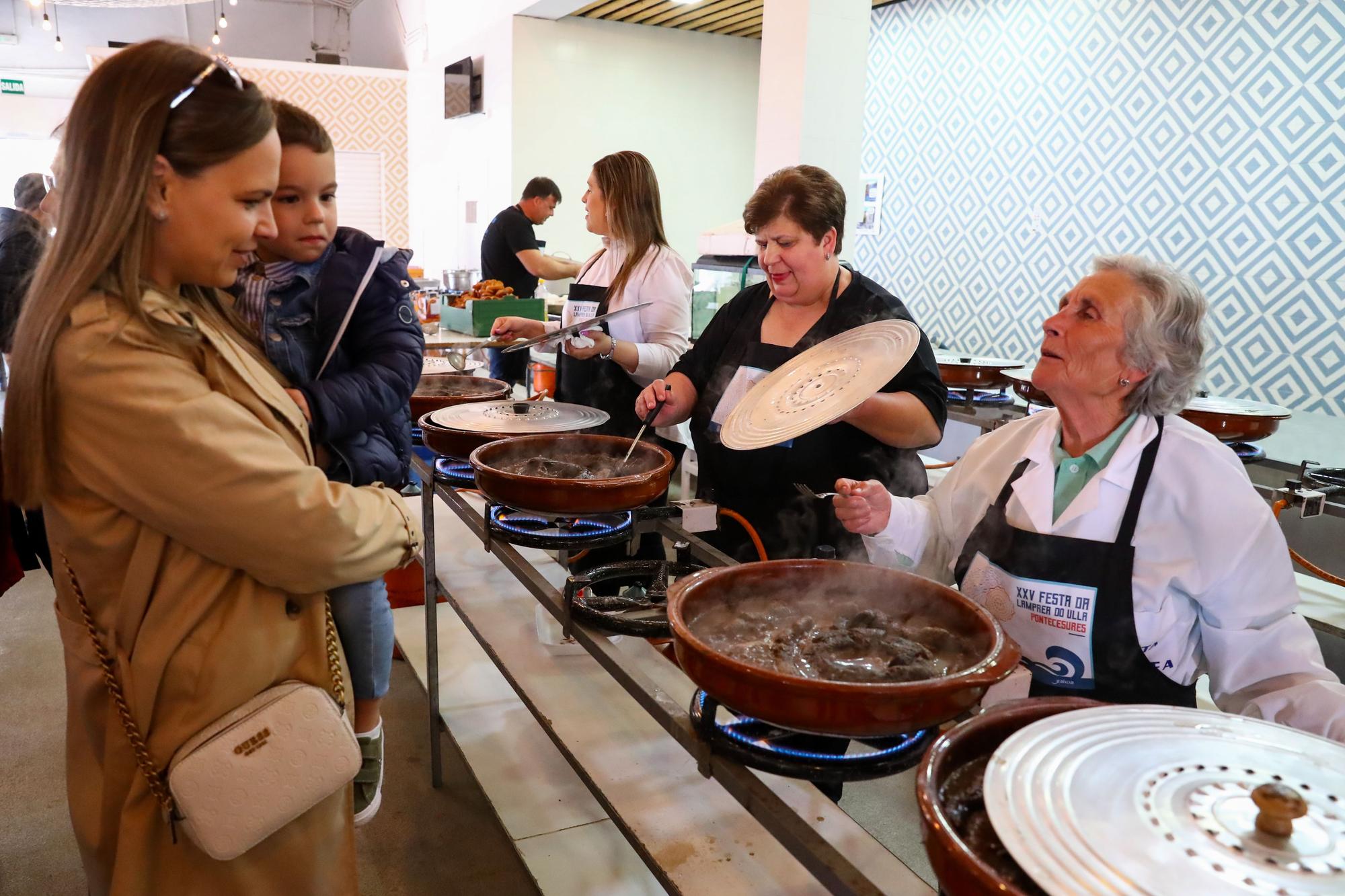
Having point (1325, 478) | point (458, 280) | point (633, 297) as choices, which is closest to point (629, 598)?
point (633, 297)

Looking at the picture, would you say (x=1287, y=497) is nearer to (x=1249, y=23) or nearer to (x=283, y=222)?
(x=283, y=222)

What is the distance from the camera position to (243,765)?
1290 millimetres

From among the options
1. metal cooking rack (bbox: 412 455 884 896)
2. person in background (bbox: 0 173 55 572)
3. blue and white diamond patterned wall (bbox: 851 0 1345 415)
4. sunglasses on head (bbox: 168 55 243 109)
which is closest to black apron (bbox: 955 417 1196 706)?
metal cooking rack (bbox: 412 455 884 896)

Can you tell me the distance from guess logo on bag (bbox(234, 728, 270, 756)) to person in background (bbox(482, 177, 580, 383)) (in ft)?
13.9

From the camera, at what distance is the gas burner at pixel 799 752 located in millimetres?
1072

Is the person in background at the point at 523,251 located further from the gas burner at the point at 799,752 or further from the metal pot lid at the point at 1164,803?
the metal pot lid at the point at 1164,803

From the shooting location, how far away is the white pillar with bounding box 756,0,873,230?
13.4 ft

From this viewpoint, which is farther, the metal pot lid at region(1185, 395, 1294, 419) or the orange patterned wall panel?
the orange patterned wall panel

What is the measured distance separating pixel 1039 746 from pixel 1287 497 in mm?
1781

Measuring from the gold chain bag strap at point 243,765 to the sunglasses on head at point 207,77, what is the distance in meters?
0.63

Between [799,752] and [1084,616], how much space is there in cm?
64

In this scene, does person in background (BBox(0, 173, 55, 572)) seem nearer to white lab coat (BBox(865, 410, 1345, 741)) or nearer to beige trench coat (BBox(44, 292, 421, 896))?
beige trench coat (BBox(44, 292, 421, 896))

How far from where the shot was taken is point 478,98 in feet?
28.4

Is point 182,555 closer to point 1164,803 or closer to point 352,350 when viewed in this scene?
point 352,350
